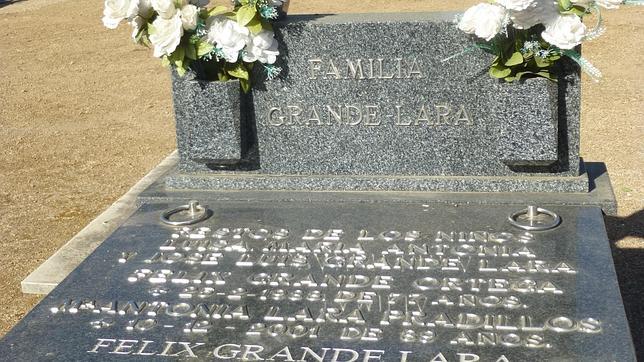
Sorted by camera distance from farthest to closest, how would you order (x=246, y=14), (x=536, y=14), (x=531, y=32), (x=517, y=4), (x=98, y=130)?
1. (x=98, y=130)
2. (x=246, y=14)
3. (x=531, y=32)
4. (x=536, y=14)
5. (x=517, y=4)

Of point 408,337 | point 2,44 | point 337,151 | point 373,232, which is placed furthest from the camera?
point 2,44

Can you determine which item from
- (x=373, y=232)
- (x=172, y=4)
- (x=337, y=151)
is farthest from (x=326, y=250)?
(x=172, y=4)

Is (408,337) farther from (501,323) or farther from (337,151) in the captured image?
(337,151)

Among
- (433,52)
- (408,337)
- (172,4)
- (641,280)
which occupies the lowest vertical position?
(641,280)

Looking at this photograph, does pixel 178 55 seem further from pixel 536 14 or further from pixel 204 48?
pixel 536 14

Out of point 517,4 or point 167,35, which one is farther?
point 167,35

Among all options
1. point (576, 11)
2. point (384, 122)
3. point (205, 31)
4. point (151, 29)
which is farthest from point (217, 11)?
point (576, 11)

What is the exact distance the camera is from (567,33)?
373 cm

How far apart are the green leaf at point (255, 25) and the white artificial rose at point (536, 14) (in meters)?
1.14

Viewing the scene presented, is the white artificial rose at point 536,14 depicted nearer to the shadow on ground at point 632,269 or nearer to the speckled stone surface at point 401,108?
the speckled stone surface at point 401,108

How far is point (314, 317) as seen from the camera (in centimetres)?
304

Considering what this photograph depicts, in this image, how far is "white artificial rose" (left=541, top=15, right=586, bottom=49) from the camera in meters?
3.73

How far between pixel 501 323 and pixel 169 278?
1.29 metres

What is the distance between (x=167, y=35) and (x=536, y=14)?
1657mm
